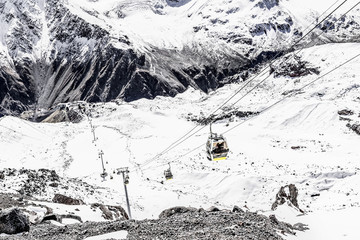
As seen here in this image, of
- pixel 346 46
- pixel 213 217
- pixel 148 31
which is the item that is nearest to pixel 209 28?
pixel 148 31

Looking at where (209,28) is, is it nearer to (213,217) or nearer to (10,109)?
(10,109)

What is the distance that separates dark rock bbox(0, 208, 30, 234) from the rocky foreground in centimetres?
45

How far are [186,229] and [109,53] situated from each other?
150229 mm

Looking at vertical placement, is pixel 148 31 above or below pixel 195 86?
above

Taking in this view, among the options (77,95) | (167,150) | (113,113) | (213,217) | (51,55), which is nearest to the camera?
(213,217)

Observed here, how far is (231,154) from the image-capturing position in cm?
5441

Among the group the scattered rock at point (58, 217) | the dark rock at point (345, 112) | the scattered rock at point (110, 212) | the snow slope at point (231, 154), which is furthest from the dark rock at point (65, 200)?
the dark rock at point (345, 112)

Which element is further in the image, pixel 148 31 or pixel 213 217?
pixel 148 31

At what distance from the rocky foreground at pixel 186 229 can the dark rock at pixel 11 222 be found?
1.49 ft

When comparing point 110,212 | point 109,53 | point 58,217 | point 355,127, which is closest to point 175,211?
point 58,217

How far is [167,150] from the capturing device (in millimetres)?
62406

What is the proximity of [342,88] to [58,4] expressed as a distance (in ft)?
531

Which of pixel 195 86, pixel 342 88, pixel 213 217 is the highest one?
pixel 195 86

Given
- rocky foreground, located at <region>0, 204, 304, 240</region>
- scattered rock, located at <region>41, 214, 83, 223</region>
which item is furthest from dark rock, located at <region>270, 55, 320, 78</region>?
rocky foreground, located at <region>0, 204, 304, 240</region>
